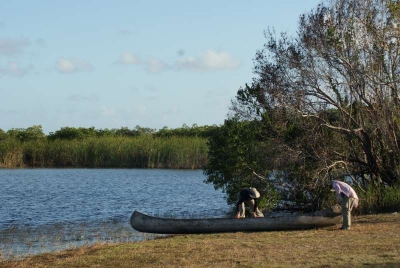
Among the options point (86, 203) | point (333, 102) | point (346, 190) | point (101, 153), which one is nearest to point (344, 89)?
point (333, 102)

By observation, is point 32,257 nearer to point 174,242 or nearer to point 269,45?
point 174,242

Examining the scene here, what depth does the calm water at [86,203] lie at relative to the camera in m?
19.8

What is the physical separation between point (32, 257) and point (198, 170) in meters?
39.3

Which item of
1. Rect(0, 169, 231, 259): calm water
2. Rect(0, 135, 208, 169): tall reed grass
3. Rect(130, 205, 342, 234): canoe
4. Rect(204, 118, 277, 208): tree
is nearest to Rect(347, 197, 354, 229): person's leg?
Rect(130, 205, 342, 234): canoe

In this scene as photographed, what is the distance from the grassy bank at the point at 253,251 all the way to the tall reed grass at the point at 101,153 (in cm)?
3649

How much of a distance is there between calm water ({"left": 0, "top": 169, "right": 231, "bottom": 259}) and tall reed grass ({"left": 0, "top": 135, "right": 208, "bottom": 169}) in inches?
85.7

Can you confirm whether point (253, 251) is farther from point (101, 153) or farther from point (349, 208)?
point (101, 153)

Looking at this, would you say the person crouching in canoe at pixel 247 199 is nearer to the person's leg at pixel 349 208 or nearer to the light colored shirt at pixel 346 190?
the light colored shirt at pixel 346 190

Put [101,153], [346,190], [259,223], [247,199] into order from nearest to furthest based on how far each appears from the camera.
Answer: [346,190]
[259,223]
[247,199]
[101,153]

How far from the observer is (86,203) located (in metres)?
30.9

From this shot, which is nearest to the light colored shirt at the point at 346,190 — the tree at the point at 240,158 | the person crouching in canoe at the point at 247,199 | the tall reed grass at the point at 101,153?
the person crouching in canoe at the point at 247,199

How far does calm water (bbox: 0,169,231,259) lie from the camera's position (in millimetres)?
19750

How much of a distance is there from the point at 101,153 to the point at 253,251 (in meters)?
43.0

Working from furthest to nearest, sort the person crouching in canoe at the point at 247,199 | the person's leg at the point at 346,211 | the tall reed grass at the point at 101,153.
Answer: the tall reed grass at the point at 101,153 < the person crouching in canoe at the point at 247,199 < the person's leg at the point at 346,211
